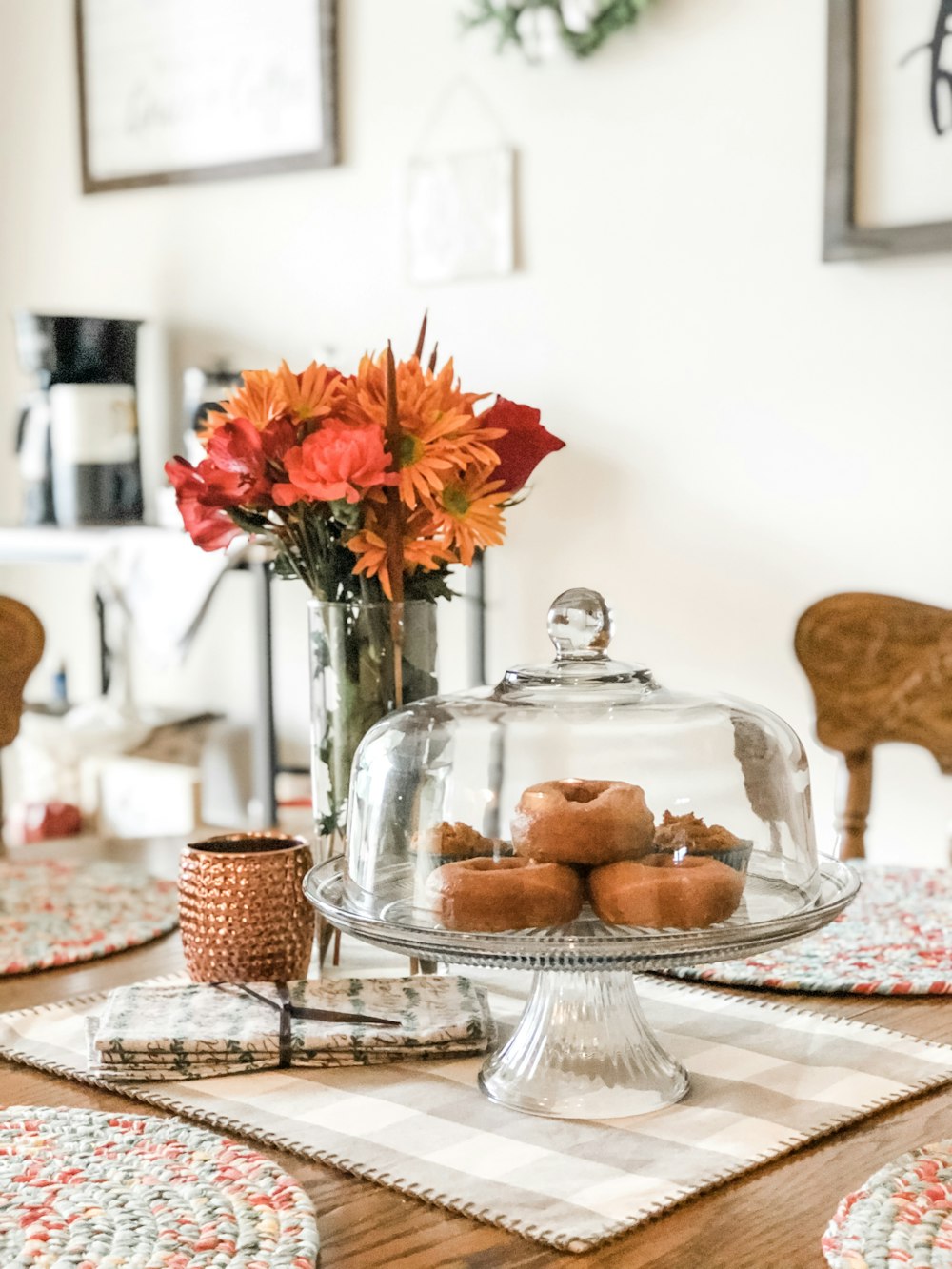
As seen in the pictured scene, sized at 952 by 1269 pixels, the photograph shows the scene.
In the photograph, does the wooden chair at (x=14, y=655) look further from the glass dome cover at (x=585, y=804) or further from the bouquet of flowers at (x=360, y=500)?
the glass dome cover at (x=585, y=804)

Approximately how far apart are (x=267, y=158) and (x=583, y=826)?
2368 mm

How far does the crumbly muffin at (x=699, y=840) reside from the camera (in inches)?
32.3

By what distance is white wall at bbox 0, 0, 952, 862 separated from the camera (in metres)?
2.23

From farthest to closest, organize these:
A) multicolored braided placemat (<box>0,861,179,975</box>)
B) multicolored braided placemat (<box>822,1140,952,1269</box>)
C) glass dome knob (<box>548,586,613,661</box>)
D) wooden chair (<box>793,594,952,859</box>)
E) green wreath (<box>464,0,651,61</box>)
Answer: green wreath (<box>464,0,651,61</box>)
wooden chair (<box>793,594,952,859</box>)
multicolored braided placemat (<box>0,861,179,975</box>)
glass dome knob (<box>548,586,613,661</box>)
multicolored braided placemat (<box>822,1140,952,1269</box>)

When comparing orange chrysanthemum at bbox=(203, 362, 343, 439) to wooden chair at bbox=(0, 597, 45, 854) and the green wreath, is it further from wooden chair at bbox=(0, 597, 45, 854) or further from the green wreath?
the green wreath

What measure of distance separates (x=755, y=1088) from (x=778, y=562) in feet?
5.23

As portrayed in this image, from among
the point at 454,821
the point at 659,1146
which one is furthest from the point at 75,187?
the point at 659,1146

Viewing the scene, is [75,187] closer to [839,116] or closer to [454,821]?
[839,116]

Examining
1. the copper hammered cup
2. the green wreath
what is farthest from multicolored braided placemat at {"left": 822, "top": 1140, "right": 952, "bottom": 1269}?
the green wreath

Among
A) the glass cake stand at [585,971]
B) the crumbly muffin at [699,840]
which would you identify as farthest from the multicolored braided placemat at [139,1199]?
the crumbly muffin at [699,840]

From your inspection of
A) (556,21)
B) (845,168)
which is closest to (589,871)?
(845,168)

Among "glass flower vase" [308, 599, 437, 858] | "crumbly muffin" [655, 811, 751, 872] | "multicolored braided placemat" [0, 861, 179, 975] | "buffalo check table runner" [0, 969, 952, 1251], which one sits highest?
"glass flower vase" [308, 599, 437, 858]

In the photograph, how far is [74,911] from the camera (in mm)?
1217

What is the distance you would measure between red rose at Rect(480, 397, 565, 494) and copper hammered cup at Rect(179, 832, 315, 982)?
0.29m
